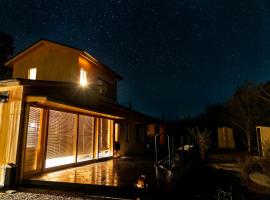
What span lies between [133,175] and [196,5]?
868 centimetres

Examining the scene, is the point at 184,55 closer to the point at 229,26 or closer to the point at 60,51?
the point at 229,26

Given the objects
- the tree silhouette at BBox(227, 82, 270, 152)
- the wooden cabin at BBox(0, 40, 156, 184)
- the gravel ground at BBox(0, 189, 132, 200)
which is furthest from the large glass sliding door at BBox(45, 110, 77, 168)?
the tree silhouette at BBox(227, 82, 270, 152)

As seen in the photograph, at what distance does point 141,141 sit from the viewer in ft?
59.7

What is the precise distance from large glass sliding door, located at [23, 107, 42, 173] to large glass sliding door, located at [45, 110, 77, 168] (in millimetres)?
559

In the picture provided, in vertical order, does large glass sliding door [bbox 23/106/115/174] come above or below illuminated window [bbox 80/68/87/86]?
below

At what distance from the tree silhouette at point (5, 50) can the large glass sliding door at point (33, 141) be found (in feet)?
61.4

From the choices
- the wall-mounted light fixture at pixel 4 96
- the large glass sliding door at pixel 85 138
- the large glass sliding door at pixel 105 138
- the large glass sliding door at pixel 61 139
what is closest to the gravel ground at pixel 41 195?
the large glass sliding door at pixel 61 139

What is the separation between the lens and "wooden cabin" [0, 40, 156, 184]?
7035mm

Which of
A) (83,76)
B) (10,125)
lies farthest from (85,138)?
(10,125)

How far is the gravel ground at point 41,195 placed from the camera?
18.9ft

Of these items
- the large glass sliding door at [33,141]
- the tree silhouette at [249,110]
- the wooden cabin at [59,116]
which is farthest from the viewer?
the tree silhouette at [249,110]

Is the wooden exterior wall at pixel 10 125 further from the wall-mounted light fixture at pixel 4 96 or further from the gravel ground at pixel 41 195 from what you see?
the gravel ground at pixel 41 195

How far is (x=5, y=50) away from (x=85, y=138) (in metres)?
18.8

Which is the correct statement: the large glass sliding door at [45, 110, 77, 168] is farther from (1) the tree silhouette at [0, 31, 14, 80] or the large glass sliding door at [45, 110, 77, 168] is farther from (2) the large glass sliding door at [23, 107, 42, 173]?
(1) the tree silhouette at [0, 31, 14, 80]
